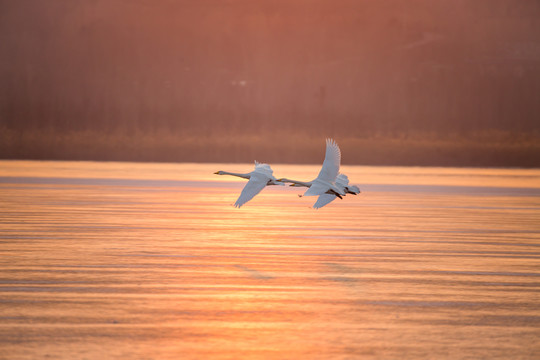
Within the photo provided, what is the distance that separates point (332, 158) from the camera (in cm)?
1521

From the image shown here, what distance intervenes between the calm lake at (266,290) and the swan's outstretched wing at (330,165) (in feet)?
4.90

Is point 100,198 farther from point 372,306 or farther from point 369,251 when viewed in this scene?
point 372,306

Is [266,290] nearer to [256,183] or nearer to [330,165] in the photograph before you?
[256,183]

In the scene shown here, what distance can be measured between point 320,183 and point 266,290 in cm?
280

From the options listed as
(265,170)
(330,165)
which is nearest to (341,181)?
(330,165)

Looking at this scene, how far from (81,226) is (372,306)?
12331 mm

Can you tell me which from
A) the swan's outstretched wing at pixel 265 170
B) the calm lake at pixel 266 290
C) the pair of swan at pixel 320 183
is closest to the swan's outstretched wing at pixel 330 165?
the pair of swan at pixel 320 183

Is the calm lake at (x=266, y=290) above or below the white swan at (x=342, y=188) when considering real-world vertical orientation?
below

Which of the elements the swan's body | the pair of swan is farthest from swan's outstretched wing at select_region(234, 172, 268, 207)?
the swan's body

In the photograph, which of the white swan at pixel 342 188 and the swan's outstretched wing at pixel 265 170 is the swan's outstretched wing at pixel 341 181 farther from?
the swan's outstretched wing at pixel 265 170

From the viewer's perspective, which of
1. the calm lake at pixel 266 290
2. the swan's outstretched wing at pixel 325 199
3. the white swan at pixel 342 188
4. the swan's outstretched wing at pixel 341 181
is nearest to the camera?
the calm lake at pixel 266 290

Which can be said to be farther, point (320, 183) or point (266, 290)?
point (320, 183)

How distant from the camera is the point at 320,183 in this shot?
14.5 m

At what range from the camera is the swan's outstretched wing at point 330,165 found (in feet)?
48.1
